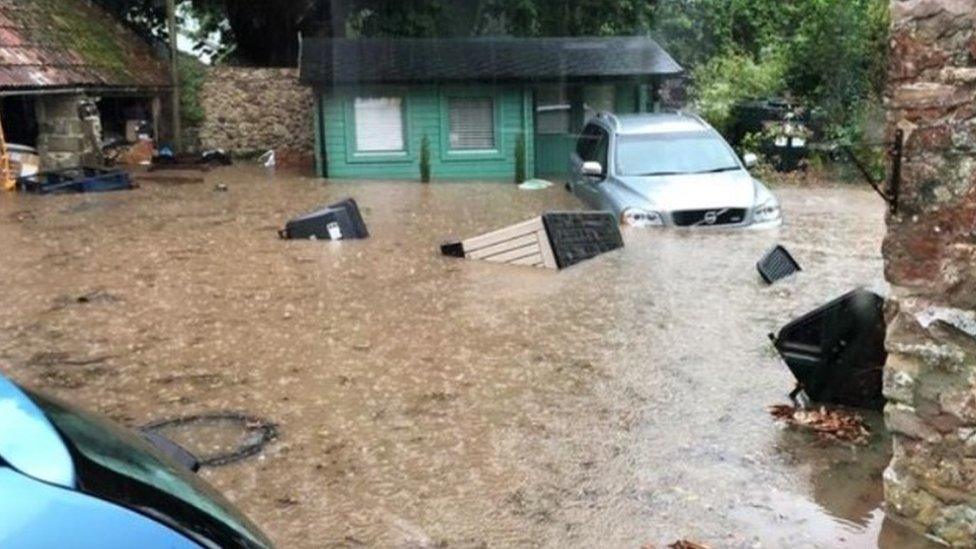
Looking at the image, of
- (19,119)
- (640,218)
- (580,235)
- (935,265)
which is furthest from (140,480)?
(19,119)

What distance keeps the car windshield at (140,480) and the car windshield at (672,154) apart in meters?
10.8

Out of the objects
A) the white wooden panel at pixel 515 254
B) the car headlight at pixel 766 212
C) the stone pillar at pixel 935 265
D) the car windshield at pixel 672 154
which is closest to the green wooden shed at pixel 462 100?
the car windshield at pixel 672 154

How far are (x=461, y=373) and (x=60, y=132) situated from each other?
1430 centimetres

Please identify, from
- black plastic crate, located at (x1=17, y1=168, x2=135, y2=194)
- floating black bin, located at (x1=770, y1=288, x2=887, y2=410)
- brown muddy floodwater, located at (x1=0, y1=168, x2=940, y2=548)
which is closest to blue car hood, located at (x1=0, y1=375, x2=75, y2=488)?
brown muddy floodwater, located at (x1=0, y1=168, x2=940, y2=548)

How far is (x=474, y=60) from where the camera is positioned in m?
21.1

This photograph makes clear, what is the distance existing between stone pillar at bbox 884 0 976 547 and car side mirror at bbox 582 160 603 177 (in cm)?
875

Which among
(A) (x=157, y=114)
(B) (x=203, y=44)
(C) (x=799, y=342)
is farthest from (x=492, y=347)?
(B) (x=203, y=44)

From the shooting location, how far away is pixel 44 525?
1465 mm

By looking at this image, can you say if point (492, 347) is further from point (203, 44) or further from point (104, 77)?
point (203, 44)

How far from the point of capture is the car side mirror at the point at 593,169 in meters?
12.7

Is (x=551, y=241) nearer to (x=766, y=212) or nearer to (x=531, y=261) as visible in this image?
(x=531, y=261)

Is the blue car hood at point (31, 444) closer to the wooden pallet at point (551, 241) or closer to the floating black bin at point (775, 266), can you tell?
the floating black bin at point (775, 266)

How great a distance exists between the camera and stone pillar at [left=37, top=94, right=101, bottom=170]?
18.0 meters

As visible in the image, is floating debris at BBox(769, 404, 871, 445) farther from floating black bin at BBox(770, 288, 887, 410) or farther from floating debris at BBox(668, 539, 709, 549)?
floating debris at BBox(668, 539, 709, 549)
